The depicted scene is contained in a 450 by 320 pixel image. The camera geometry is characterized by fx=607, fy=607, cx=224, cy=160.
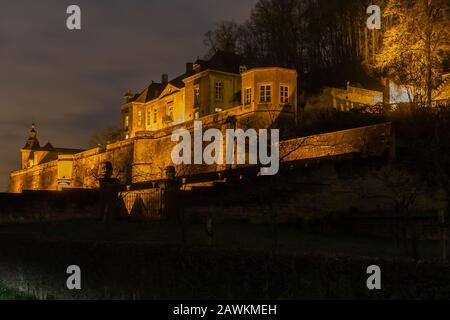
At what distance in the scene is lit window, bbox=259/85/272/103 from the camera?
158 feet

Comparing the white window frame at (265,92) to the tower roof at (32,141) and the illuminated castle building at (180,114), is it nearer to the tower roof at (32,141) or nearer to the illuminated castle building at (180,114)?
the illuminated castle building at (180,114)

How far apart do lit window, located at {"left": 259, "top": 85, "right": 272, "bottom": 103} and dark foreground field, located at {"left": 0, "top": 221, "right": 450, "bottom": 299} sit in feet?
101

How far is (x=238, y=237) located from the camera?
66.1ft

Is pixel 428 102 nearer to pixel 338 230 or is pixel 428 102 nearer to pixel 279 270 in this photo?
pixel 338 230

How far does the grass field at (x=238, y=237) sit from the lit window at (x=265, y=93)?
22.9 meters

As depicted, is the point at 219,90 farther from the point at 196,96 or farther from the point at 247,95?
the point at 247,95

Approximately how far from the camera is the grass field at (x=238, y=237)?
16984 millimetres

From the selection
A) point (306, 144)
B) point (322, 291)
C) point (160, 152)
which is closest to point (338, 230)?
point (306, 144)

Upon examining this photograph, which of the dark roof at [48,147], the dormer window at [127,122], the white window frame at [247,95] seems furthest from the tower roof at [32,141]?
the white window frame at [247,95]

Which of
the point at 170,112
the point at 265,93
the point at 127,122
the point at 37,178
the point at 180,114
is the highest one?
the point at 127,122

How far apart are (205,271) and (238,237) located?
9780 millimetres

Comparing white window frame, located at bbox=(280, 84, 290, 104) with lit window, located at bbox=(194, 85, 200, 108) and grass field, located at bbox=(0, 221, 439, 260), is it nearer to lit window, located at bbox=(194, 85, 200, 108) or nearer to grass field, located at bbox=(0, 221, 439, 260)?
lit window, located at bbox=(194, 85, 200, 108)

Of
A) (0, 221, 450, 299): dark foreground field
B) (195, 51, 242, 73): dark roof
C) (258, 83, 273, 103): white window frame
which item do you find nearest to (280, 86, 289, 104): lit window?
(258, 83, 273, 103): white window frame

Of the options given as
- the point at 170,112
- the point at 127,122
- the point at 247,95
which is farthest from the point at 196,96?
the point at 127,122
